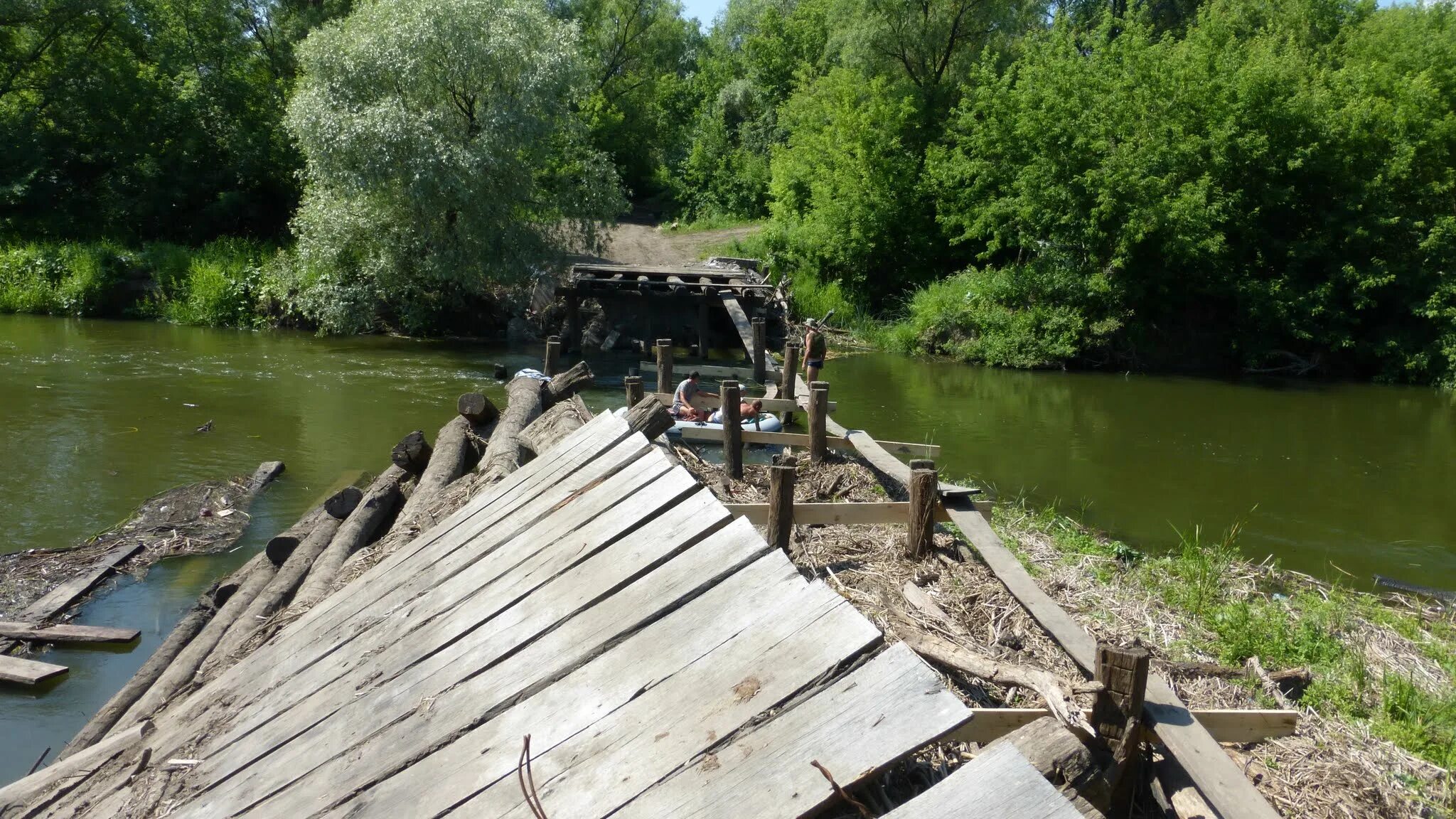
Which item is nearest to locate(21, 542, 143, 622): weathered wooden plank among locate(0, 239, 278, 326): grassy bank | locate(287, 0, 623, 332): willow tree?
locate(287, 0, 623, 332): willow tree

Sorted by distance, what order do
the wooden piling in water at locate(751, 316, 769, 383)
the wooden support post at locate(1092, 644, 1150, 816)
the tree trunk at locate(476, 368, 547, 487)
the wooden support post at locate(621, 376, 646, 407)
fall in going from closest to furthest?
the wooden support post at locate(1092, 644, 1150, 816), the tree trunk at locate(476, 368, 547, 487), the wooden support post at locate(621, 376, 646, 407), the wooden piling in water at locate(751, 316, 769, 383)

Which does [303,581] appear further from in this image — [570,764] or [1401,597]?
[1401,597]

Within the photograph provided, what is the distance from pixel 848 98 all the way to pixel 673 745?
28542mm

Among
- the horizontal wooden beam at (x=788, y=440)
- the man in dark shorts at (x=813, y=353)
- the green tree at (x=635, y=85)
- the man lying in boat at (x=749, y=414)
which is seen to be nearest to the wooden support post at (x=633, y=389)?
the horizontal wooden beam at (x=788, y=440)

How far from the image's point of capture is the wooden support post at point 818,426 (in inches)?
402

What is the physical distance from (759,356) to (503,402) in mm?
4584

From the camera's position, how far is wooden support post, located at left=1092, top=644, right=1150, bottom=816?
3.97m

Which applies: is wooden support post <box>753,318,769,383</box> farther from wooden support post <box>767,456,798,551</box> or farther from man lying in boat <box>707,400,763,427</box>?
wooden support post <box>767,456,798,551</box>

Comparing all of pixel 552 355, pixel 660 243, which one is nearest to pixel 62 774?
pixel 552 355

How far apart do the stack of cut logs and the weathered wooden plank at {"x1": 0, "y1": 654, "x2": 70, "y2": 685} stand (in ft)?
3.29

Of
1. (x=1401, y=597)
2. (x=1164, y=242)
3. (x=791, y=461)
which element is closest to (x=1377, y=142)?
(x=1164, y=242)

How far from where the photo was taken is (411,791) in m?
2.90

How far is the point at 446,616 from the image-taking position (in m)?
3.95

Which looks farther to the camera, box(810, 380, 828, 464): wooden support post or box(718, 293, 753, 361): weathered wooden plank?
box(718, 293, 753, 361): weathered wooden plank
